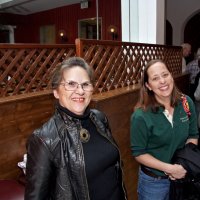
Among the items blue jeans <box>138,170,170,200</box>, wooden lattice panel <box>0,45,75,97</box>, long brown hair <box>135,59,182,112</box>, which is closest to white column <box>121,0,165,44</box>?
wooden lattice panel <box>0,45,75,97</box>

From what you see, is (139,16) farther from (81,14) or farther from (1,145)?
(1,145)

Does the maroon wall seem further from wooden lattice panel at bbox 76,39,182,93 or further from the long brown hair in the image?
the long brown hair

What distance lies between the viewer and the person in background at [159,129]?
4.92ft

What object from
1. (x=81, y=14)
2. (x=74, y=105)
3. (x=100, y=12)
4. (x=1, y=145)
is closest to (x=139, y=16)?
(x=100, y=12)

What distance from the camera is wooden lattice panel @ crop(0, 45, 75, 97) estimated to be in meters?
2.13

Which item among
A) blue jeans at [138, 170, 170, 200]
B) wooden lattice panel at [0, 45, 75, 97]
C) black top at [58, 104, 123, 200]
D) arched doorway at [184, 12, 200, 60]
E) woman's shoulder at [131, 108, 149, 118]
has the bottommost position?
blue jeans at [138, 170, 170, 200]

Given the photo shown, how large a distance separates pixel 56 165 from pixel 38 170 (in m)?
0.07

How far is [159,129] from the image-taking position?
4.91ft

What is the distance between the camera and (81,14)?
6980 millimetres

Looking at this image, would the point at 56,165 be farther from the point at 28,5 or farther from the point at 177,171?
the point at 28,5

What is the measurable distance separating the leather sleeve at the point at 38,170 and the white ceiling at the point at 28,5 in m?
6.15

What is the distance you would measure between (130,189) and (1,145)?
123 centimetres

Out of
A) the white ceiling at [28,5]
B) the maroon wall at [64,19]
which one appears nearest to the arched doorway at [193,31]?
the maroon wall at [64,19]

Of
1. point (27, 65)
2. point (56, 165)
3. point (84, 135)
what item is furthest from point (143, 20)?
point (56, 165)
